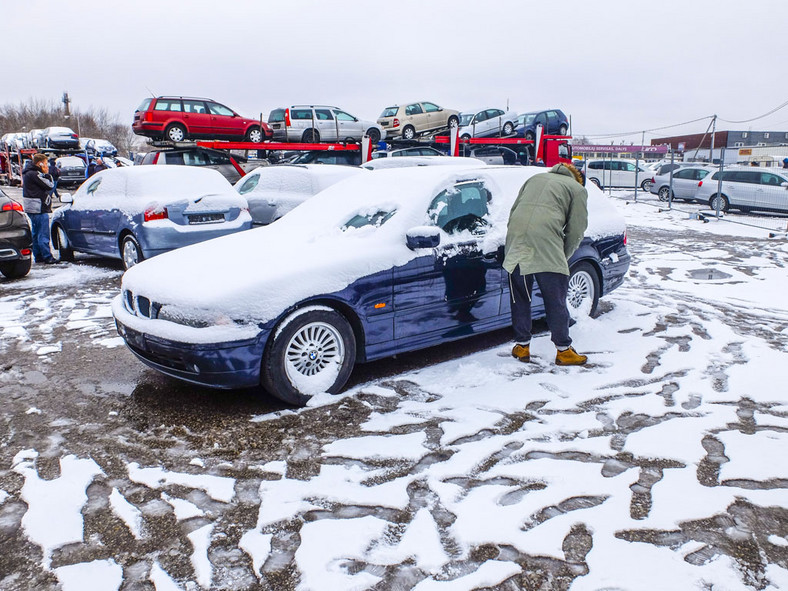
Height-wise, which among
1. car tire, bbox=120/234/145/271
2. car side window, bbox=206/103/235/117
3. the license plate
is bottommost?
car tire, bbox=120/234/145/271

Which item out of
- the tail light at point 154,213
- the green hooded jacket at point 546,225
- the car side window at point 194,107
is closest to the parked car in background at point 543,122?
the car side window at point 194,107

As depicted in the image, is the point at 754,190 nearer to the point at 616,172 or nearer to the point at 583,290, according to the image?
the point at 616,172

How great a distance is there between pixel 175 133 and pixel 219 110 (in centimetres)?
149

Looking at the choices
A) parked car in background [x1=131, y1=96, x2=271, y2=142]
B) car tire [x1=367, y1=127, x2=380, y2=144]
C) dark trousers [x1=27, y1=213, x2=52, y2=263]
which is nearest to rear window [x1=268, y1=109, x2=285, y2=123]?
parked car in background [x1=131, y1=96, x2=271, y2=142]

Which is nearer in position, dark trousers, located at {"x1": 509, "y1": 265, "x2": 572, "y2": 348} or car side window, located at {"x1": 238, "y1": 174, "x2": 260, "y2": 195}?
dark trousers, located at {"x1": 509, "y1": 265, "x2": 572, "y2": 348}

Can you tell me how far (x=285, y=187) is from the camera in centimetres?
1065

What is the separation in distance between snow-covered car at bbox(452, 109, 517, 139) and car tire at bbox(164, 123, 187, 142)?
9.08 m

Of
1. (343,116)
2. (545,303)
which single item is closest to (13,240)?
(545,303)

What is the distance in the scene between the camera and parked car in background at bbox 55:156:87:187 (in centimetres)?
2659

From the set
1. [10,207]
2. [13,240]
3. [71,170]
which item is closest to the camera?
[13,240]

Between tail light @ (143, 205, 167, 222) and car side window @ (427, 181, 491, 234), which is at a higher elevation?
car side window @ (427, 181, 491, 234)

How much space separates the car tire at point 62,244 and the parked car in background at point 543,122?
14071 mm

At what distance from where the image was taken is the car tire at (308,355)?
427 cm

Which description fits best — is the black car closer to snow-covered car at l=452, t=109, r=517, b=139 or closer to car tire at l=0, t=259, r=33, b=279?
car tire at l=0, t=259, r=33, b=279
